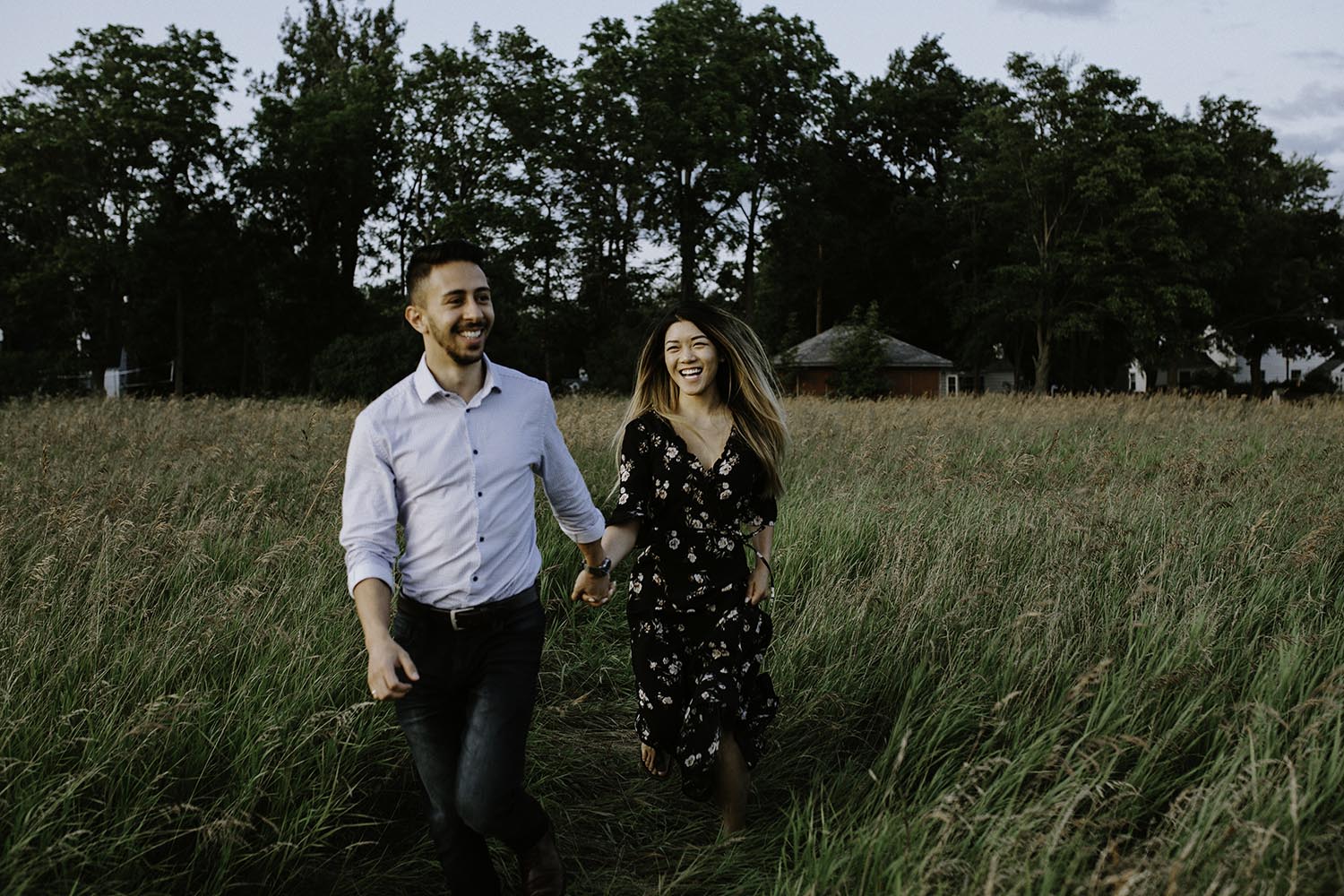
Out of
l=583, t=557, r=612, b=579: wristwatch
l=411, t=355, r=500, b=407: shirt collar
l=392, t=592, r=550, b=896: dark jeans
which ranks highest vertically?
l=411, t=355, r=500, b=407: shirt collar

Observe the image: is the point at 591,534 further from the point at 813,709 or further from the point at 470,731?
the point at 813,709

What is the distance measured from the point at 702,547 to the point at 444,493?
107 cm

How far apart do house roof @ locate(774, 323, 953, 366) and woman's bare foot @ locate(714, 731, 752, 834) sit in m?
34.8

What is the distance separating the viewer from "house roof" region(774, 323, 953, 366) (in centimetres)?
3831

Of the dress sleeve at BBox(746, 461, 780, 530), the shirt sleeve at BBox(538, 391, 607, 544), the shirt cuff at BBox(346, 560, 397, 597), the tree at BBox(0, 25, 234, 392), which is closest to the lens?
the shirt cuff at BBox(346, 560, 397, 597)

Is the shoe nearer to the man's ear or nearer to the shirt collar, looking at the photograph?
the shirt collar

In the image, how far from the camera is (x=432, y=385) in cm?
286

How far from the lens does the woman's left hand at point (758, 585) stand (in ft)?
11.7

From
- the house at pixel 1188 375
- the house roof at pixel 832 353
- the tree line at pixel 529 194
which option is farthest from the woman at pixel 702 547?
the house roof at pixel 832 353

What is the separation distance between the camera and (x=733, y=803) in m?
3.44

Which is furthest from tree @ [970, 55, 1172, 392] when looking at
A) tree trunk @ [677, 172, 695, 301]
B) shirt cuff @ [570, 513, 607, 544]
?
shirt cuff @ [570, 513, 607, 544]

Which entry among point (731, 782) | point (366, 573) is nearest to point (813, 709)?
point (731, 782)

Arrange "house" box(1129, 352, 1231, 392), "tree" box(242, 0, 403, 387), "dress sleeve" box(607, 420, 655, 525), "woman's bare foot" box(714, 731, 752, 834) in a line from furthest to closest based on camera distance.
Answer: "house" box(1129, 352, 1231, 392), "tree" box(242, 0, 403, 387), "dress sleeve" box(607, 420, 655, 525), "woman's bare foot" box(714, 731, 752, 834)

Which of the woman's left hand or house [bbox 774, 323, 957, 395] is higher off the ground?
house [bbox 774, 323, 957, 395]
